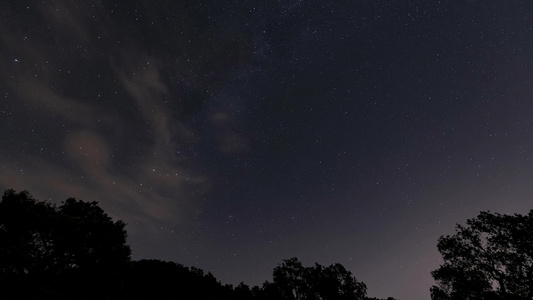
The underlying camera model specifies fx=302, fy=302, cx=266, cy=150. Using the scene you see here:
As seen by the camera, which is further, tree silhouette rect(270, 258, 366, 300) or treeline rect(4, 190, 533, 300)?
tree silhouette rect(270, 258, 366, 300)

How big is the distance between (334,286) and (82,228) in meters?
50.6

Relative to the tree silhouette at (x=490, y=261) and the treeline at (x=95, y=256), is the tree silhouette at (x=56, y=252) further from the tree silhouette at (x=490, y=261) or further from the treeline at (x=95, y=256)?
the tree silhouette at (x=490, y=261)

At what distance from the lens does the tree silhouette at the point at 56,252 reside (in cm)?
2550

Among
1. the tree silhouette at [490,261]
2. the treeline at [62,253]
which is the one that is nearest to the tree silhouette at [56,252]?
the treeline at [62,253]

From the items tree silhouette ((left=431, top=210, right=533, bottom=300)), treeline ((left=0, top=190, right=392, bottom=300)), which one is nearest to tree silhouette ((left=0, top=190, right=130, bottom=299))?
treeline ((left=0, top=190, right=392, bottom=300))

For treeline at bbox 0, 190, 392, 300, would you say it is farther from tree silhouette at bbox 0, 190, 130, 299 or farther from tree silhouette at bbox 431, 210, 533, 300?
tree silhouette at bbox 431, 210, 533, 300

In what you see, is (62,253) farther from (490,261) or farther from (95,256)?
(490,261)

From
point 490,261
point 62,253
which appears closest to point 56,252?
point 62,253

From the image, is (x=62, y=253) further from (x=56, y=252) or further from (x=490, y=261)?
(x=490, y=261)

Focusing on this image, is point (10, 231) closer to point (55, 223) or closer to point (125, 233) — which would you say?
point (55, 223)

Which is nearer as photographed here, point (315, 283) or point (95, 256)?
point (95, 256)

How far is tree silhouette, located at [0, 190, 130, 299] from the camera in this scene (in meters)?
25.5

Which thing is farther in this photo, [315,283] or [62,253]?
[315,283]

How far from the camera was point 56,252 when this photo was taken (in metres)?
30.5
